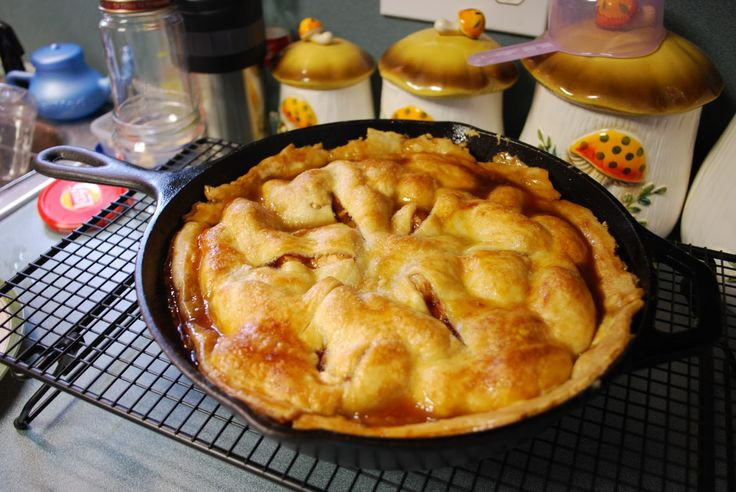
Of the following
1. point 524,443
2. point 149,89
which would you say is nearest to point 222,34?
point 149,89

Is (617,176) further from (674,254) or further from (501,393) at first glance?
(501,393)

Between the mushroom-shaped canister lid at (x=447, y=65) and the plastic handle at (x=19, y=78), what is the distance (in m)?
1.43

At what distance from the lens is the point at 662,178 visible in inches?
53.0

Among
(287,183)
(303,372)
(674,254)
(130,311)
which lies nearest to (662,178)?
(674,254)

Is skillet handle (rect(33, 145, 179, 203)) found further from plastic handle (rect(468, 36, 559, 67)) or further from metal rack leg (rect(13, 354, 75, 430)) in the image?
plastic handle (rect(468, 36, 559, 67))

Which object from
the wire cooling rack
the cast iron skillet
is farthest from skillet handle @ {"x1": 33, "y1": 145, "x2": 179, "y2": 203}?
the wire cooling rack

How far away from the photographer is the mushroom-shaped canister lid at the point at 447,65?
1377mm

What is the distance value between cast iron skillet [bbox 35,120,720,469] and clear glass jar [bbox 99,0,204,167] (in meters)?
0.58

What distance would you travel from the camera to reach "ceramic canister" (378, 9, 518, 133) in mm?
1379

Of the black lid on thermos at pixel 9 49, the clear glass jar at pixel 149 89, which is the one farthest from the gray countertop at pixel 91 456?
the black lid on thermos at pixel 9 49

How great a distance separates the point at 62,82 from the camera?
2.09m

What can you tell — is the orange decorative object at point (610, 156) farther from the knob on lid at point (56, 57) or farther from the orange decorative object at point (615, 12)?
the knob on lid at point (56, 57)

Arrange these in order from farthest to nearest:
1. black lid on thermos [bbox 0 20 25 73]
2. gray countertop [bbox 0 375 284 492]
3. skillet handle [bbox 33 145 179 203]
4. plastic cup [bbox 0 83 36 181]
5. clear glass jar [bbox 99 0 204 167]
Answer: black lid on thermos [bbox 0 20 25 73]
plastic cup [bbox 0 83 36 181]
clear glass jar [bbox 99 0 204 167]
skillet handle [bbox 33 145 179 203]
gray countertop [bbox 0 375 284 492]

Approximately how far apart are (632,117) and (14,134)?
1.93 m
